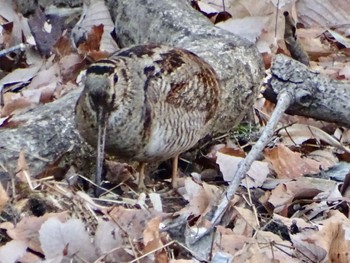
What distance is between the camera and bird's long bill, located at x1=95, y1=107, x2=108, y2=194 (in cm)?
544

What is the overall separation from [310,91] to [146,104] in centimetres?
97

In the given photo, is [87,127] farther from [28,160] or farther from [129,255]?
[129,255]

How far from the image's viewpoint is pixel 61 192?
4.87 meters

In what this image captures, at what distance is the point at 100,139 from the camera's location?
5480 millimetres

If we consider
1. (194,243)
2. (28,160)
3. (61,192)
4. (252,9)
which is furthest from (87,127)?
(252,9)

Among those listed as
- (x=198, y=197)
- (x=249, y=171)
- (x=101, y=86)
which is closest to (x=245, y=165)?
(x=198, y=197)

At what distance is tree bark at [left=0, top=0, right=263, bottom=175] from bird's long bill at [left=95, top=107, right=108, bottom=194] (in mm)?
314

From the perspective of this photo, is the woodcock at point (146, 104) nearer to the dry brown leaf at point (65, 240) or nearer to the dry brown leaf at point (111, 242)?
the dry brown leaf at point (111, 242)

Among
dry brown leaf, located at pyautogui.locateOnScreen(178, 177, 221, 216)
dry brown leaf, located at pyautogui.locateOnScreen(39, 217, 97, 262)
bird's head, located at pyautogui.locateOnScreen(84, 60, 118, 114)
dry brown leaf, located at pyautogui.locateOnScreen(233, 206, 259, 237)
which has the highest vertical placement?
bird's head, located at pyautogui.locateOnScreen(84, 60, 118, 114)

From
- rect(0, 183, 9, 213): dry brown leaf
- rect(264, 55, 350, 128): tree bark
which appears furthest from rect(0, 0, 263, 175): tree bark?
rect(264, 55, 350, 128): tree bark

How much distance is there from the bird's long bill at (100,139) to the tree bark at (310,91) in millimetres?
1016

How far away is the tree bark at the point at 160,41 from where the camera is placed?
5594 mm

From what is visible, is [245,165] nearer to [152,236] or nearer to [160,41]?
[152,236]

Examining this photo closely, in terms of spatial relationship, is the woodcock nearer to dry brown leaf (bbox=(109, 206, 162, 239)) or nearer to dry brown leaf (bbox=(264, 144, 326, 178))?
dry brown leaf (bbox=(264, 144, 326, 178))
